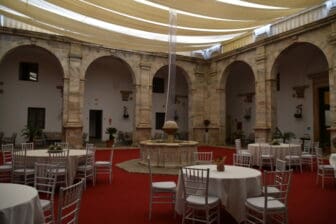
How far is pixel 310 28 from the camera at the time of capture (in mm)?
10539

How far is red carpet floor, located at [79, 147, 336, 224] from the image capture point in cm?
401

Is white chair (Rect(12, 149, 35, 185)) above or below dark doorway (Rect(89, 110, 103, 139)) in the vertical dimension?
below

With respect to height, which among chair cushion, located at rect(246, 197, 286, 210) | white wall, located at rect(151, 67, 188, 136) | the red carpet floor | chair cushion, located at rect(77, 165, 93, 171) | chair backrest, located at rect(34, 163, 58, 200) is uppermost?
white wall, located at rect(151, 67, 188, 136)

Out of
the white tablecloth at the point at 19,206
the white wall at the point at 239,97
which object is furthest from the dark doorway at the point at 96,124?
the white tablecloth at the point at 19,206

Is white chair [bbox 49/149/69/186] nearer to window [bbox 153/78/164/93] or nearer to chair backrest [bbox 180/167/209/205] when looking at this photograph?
chair backrest [bbox 180/167/209/205]

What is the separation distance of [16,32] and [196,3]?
832cm

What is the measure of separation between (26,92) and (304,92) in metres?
14.2

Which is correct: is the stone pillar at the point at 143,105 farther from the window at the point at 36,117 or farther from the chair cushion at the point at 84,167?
the chair cushion at the point at 84,167

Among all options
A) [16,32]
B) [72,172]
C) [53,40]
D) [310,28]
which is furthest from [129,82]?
[72,172]

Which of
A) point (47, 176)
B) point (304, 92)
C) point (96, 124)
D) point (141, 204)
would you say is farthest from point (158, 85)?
point (141, 204)

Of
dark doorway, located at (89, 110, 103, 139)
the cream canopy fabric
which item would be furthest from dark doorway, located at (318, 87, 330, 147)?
dark doorway, located at (89, 110, 103, 139)

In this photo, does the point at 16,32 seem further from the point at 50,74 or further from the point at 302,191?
the point at 302,191

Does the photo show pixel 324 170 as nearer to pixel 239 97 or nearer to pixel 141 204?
pixel 141 204

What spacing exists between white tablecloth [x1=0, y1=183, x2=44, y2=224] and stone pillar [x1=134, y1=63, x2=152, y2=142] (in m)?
11.4
